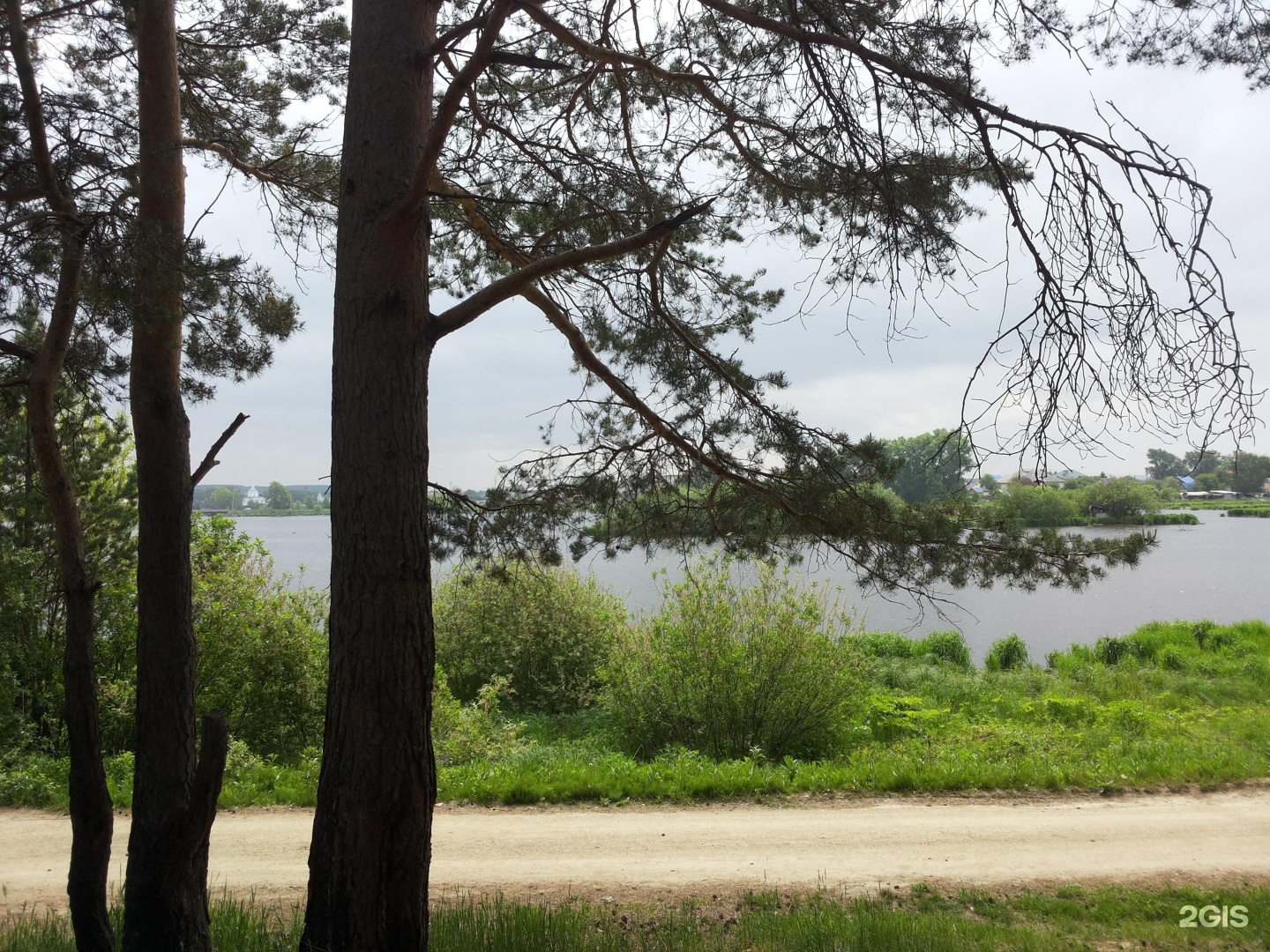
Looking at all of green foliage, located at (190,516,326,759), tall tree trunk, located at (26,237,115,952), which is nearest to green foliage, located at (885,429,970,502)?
tall tree trunk, located at (26,237,115,952)

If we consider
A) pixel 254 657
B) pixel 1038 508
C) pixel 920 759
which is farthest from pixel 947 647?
pixel 1038 508

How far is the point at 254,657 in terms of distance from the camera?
10.4 meters

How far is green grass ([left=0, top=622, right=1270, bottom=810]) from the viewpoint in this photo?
802 cm

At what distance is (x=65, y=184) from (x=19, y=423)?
4.01 metres

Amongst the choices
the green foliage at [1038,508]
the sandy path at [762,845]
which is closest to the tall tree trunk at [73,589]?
the sandy path at [762,845]

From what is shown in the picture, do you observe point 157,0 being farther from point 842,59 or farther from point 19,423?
point 19,423

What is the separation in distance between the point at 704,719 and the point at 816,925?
19.9ft

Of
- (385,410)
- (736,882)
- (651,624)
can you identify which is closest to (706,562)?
(651,624)

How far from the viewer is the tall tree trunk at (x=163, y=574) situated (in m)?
3.82

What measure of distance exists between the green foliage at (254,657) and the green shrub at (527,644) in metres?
4.04

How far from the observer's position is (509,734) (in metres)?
10.7

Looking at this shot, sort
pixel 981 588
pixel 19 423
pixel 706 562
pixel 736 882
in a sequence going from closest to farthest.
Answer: pixel 981 588, pixel 736 882, pixel 19 423, pixel 706 562

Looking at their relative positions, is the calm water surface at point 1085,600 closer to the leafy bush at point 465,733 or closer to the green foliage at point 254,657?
the green foliage at point 254,657

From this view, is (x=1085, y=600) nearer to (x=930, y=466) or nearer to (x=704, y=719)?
(x=704, y=719)
